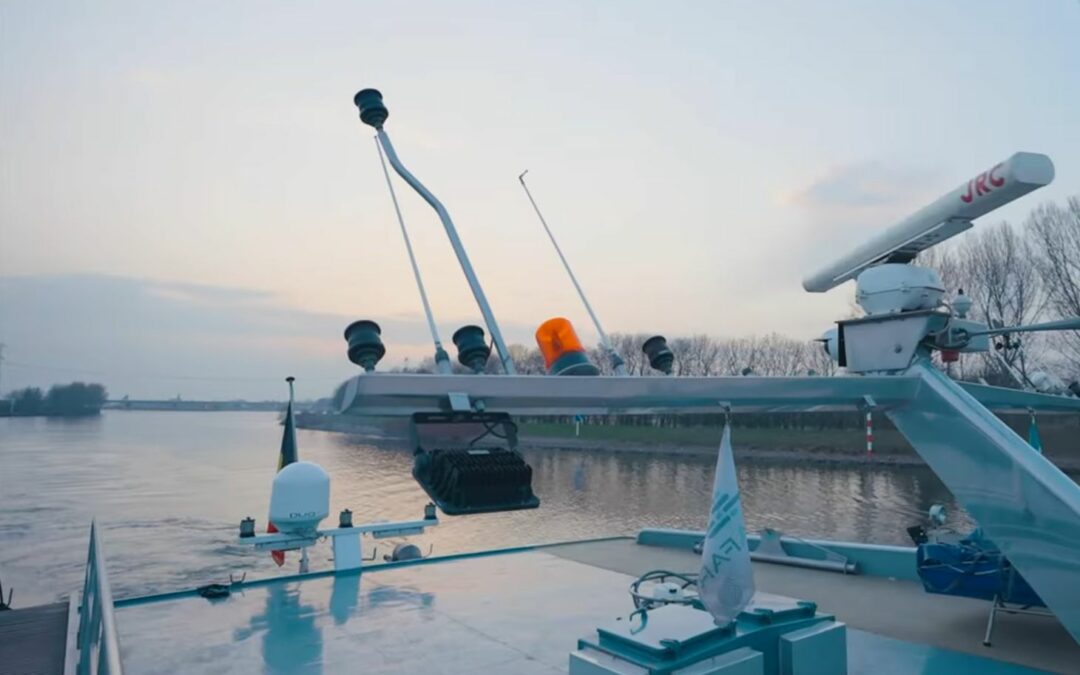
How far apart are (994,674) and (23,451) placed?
207ft

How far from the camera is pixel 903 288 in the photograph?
13.6 feet

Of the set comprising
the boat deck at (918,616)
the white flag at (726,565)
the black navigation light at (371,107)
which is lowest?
the boat deck at (918,616)

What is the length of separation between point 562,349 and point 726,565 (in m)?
1.12

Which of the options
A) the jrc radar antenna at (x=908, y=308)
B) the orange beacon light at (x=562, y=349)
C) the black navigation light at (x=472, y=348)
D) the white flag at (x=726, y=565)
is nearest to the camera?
the white flag at (x=726, y=565)

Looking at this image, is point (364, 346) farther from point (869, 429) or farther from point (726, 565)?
point (869, 429)

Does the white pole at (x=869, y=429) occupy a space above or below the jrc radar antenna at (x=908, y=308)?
below

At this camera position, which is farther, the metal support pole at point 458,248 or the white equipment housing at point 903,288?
the white equipment housing at point 903,288

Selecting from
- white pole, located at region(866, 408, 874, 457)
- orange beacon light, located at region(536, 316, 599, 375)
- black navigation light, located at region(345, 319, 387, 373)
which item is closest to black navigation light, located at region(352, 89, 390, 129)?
orange beacon light, located at region(536, 316, 599, 375)

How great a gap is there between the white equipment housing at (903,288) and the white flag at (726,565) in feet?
5.99

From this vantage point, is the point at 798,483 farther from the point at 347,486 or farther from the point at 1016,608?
the point at 1016,608

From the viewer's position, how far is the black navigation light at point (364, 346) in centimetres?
279

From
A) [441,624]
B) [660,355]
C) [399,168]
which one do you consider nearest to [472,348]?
[660,355]

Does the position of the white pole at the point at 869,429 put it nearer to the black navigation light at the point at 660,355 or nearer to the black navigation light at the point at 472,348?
the black navigation light at the point at 660,355

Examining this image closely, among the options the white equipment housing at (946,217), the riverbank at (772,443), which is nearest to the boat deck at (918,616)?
the white equipment housing at (946,217)
